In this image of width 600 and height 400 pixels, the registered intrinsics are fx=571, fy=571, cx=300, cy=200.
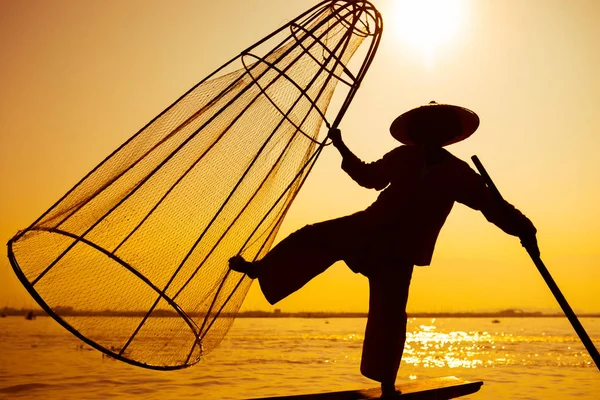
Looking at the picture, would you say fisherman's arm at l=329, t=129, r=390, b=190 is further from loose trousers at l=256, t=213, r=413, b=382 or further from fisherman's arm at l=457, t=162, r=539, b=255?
fisherman's arm at l=457, t=162, r=539, b=255

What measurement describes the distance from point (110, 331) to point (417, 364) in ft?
49.6

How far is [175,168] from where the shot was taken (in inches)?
133

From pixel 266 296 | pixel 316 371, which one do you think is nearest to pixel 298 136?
pixel 266 296

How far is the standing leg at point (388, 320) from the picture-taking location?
321 centimetres

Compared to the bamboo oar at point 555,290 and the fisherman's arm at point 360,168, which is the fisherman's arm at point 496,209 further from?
the fisherman's arm at point 360,168

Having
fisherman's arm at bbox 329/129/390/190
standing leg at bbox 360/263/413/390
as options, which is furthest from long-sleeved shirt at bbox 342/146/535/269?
standing leg at bbox 360/263/413/390

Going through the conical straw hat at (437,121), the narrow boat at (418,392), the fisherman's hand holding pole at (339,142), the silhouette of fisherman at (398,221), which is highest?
the conical straw hat at (437,121)

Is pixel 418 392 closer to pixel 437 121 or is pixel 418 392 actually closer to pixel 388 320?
pixel 388 320

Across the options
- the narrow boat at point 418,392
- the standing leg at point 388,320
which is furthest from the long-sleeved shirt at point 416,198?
the narrow boat at point 418,392

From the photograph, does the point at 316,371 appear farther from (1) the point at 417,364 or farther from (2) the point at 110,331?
(2) the point at 110,331

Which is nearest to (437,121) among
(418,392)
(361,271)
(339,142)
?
(339,142)

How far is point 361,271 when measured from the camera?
3.22 metres

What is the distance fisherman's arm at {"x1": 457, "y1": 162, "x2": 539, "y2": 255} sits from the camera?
307 centimetres

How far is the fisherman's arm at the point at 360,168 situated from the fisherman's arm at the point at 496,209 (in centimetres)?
43
